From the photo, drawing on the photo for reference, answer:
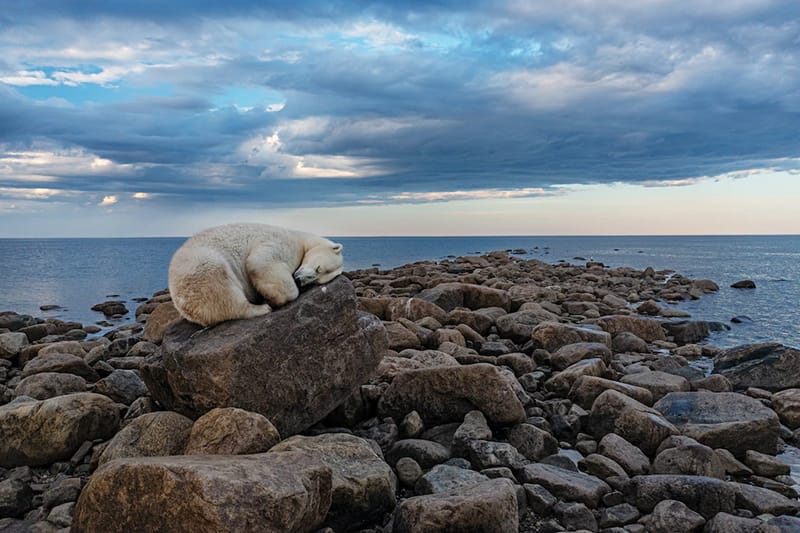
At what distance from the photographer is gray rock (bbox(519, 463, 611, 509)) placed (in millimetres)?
7207

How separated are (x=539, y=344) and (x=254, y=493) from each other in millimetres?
10644

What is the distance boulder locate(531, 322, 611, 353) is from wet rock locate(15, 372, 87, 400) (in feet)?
31.1

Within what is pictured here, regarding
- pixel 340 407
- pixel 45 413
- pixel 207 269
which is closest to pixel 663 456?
pixel 340 407

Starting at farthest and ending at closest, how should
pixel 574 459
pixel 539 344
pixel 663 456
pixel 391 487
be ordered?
pixel 539 344 → pixel 574 459 → pixel 663 456 → pixel 391 487

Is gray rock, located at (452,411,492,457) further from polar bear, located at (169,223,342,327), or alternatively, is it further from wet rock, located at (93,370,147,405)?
wet rock, located at (93,370,147,405)

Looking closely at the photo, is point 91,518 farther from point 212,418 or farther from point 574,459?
point 574,459

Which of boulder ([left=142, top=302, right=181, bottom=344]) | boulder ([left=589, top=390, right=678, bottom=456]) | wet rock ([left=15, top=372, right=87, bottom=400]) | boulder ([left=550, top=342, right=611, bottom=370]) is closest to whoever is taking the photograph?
boulder ([left=589, top=390, right=678, bottom=456])

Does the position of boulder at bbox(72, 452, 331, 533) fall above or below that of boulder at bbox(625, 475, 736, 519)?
above

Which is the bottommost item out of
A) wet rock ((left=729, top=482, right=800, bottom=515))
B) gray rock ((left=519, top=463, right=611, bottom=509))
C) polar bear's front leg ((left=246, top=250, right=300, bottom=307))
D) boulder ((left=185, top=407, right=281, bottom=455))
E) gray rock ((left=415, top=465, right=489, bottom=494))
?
wet rock ((left=729, top=482, right=800, bottom=515))

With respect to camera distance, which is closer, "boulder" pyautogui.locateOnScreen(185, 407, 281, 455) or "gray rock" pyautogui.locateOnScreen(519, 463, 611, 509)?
"boulder" pyautogui.locateOnScreen(185, 407, 281, 455)

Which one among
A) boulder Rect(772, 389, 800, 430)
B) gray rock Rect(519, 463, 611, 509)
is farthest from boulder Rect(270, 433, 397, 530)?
boulder Rect(772, 389, 800, 430)

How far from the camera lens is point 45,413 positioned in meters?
8.12

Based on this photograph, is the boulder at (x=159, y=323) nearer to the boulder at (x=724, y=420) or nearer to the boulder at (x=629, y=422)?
the boulder at (x=629, y=422)

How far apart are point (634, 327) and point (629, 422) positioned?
9678 millimetres
